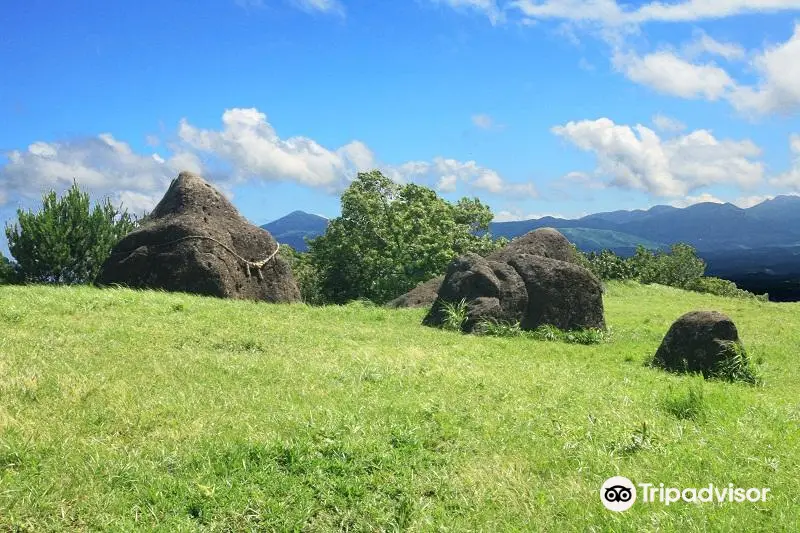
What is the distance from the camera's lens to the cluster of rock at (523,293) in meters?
21.8

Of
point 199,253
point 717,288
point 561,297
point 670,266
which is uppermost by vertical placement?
Result: point 199,253

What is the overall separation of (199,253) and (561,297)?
1439 centimetres

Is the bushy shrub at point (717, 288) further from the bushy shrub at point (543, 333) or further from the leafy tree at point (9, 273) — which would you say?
the leafy tree at point (9, 273)

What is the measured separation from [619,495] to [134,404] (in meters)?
7.33

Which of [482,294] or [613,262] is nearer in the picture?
[482,294]

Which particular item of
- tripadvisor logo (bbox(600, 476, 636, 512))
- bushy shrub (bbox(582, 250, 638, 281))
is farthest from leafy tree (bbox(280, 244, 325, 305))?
tripadvisor logo (bbox(600, 476, 636, 512))

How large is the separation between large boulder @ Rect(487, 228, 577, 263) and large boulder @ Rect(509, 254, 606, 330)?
4164 mm

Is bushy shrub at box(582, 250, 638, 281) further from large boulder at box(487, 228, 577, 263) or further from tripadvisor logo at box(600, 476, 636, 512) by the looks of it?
tripadvisor logo at box(600, 476, 636, 512)

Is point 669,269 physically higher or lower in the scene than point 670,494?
higher

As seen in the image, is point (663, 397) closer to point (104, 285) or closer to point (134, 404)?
point (134, 404)

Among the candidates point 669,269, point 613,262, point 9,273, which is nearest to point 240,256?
point 9,273

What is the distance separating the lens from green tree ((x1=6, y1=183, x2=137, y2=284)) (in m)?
32.8

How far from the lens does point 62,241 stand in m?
33.2

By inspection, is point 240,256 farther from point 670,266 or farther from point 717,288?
point 670,266
